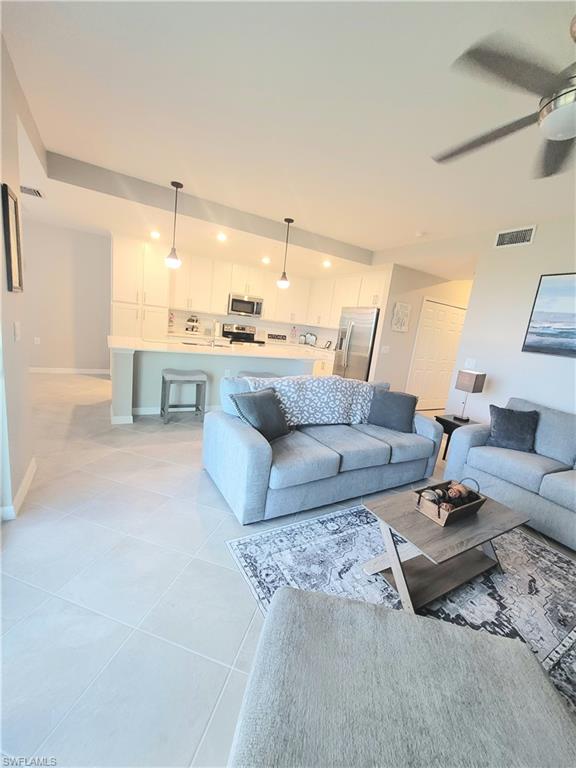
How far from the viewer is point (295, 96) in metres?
1.92

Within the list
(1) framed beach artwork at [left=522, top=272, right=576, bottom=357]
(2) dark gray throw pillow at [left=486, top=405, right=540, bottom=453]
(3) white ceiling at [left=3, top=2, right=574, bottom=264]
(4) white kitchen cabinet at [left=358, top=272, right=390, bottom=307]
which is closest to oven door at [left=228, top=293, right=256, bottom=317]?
(4) white kitchen cabinet at [left=358, top=272, right=390, bottom=307]

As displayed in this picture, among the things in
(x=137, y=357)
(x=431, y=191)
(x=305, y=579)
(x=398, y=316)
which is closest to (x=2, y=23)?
(x=137, y=357)

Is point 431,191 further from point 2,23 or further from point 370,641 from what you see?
point 370,641

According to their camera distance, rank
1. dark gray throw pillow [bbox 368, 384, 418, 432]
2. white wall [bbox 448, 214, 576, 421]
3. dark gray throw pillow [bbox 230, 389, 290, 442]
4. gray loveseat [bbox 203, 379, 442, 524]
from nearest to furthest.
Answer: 1. gray loveseat [bbox 203, 379, 442, 524]
2. dark gray throw pillow [bbox 230, 389, 290, 442]
3. dark gray throw pillow [bbox 368, 384, 418, 432]
4. white wall [bbox 448, 214, 576, 421]

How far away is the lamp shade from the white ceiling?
65.9 inches

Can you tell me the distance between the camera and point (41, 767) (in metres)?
0.95

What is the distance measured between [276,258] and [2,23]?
4029 millimetres

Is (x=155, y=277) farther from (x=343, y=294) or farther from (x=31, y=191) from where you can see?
Answer: (x=343, y=294)

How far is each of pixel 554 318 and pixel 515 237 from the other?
1.05m

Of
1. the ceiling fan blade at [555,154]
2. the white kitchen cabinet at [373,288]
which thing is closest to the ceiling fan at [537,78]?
the ceiling fan blade at [555,154]

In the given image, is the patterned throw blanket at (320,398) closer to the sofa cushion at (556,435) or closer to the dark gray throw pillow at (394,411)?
the dark gray throw pillow at (394,411)

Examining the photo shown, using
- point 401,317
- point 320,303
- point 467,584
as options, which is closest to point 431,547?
point 467,584

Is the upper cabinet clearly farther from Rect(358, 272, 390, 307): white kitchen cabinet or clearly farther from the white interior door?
the white interior door

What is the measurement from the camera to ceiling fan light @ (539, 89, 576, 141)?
1271 millimetres
